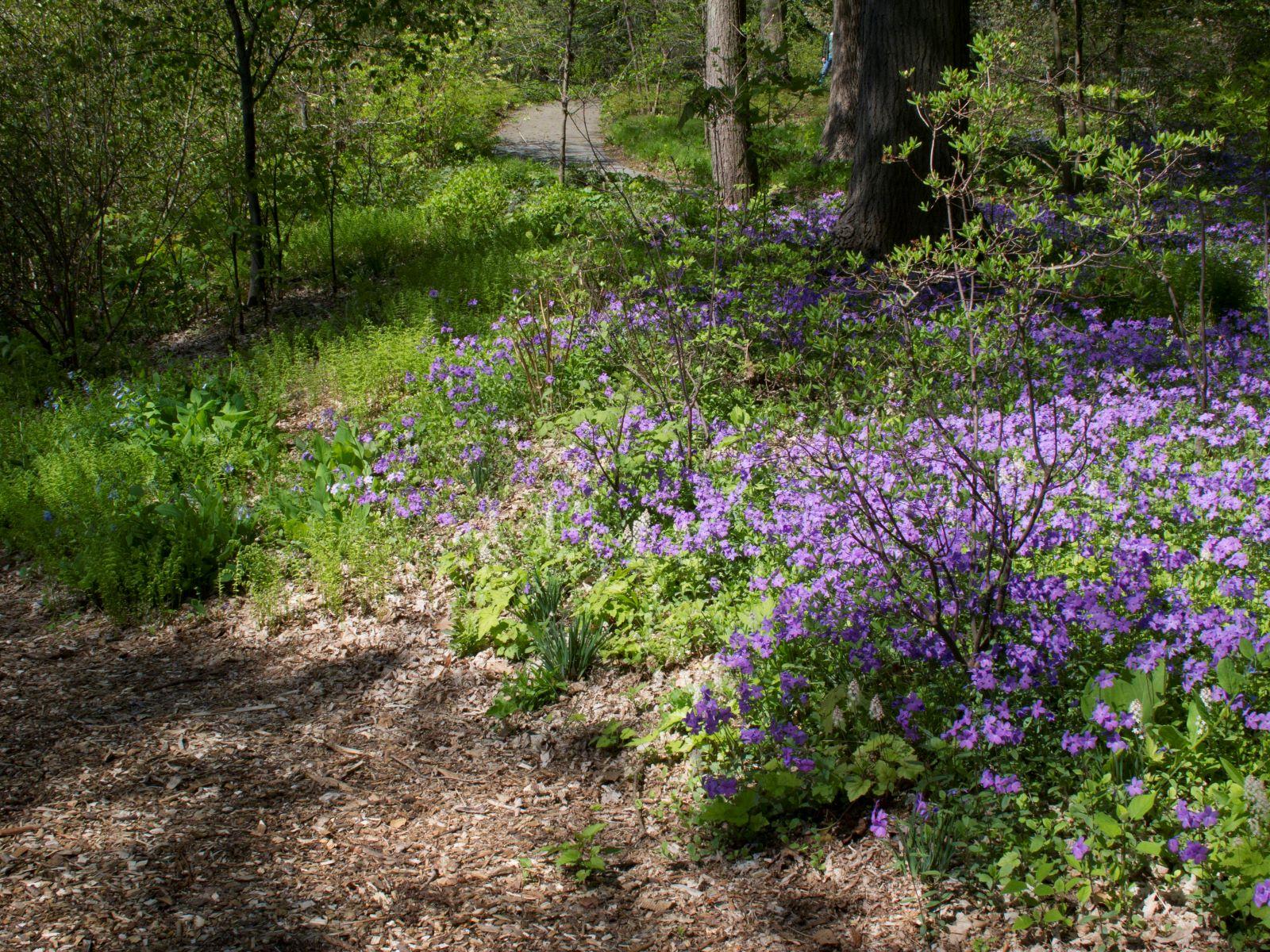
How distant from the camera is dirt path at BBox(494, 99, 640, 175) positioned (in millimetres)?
16578

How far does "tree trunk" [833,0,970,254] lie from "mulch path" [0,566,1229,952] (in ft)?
14.1

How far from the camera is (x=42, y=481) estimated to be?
16.9 feet

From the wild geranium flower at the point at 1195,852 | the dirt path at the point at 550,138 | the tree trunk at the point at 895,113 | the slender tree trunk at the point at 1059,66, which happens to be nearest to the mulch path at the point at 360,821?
the wild geranium flower at the point at 1195,852

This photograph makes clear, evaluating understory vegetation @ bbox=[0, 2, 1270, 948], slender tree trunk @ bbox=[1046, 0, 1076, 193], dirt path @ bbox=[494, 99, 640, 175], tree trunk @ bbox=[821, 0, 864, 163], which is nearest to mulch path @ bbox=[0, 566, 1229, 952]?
understory vegetation @ bbox=[0, 2, 1270, 948]

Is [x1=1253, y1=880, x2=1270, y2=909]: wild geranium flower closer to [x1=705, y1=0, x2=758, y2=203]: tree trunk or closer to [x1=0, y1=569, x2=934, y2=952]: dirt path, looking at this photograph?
[x1=0, y1=569, x2=934, y2=952]: dirt path

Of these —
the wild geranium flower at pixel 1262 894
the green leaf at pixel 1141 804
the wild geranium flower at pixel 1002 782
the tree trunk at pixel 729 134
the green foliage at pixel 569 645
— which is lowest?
the green foliage at pixel 569 645

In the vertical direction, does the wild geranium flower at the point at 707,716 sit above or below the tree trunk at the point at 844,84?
below

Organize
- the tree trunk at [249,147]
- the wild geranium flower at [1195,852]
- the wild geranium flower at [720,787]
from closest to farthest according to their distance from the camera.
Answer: the wild geranium flower at [1195,852] → the wild geranium flower at [720,787] → the tree trunk at [249,147]

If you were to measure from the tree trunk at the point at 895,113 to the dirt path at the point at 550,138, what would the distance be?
769cm

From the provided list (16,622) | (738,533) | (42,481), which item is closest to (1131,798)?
(738,533)

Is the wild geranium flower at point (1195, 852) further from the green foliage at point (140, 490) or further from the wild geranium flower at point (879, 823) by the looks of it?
the green foliage at point (140, 490)

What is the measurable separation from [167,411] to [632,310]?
9.85ft

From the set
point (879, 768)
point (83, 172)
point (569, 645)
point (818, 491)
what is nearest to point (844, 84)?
point (83, 172)

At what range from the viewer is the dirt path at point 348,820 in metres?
2.37
